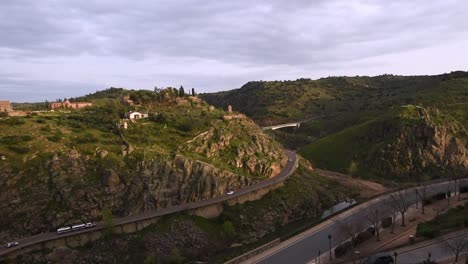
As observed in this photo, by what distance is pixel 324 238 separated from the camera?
61.4 m

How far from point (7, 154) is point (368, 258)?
61.0 metres

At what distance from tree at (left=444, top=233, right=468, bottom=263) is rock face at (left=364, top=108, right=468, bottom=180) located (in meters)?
59.8

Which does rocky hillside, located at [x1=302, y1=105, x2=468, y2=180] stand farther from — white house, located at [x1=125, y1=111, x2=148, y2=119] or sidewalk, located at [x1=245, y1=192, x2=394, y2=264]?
white house, located at [x1=125, y1=111, x2=148, y2=119]

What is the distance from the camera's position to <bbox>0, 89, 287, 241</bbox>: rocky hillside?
2557 inches

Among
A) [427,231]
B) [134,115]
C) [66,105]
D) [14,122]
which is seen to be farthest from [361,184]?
[66,105]

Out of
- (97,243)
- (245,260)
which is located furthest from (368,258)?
(97,243)

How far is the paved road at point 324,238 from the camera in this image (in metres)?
53.6

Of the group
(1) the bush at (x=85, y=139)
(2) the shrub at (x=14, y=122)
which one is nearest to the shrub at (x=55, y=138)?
(1) the bush at (x=85, y=139)

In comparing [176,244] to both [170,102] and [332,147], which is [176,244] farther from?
[332,147]

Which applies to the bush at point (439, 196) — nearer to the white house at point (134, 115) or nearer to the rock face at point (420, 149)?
the rock face at point (420, 149)

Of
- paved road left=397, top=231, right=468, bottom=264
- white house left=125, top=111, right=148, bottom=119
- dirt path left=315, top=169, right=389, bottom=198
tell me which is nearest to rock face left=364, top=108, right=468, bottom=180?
dirt path left=315, top=169, right=389, bottom=198

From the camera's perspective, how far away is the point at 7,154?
230 ft

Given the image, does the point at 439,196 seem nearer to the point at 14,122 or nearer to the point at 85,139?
the point at 85,139

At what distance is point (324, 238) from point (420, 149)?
2490 inches
